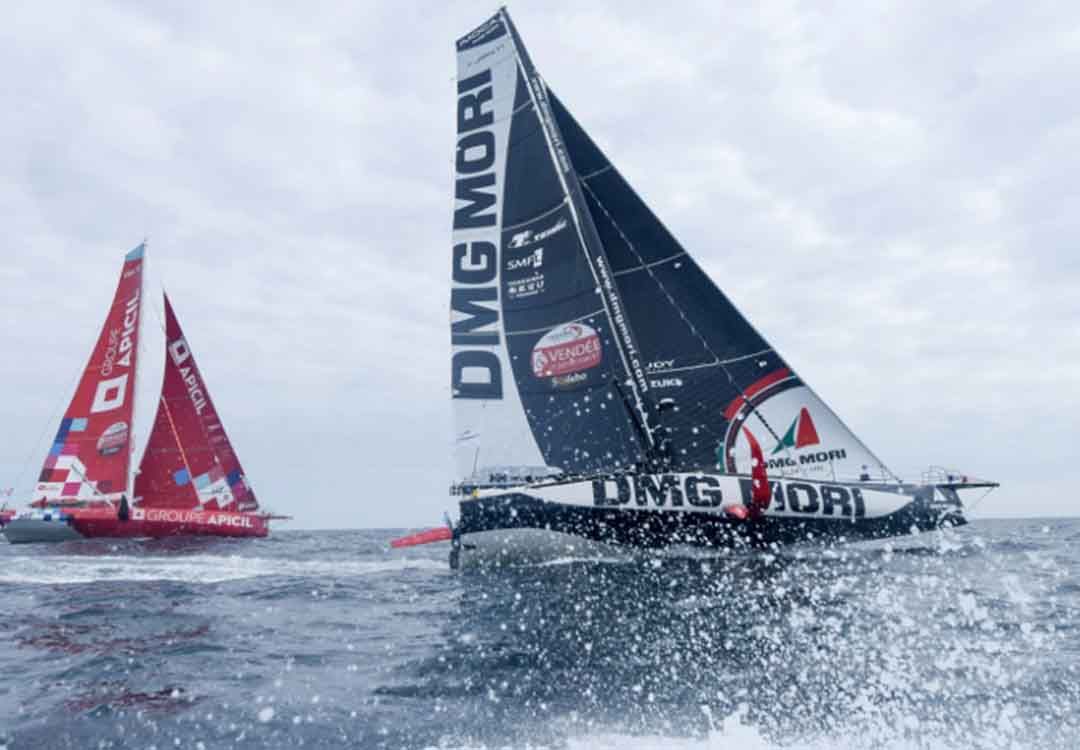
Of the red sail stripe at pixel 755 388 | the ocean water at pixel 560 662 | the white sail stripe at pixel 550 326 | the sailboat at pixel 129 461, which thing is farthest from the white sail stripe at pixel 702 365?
the sailboat at pixel 129 461

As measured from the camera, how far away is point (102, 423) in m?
30.8

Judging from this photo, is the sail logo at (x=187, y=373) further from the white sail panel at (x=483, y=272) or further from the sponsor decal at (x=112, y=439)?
the white sail panel at (x=483, y=272)

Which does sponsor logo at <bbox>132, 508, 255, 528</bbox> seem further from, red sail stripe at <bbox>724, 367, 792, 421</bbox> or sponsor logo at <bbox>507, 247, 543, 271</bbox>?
red sail stripe at <bbox>724, 367, 792, 421</bbox>

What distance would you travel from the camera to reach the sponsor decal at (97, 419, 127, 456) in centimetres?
3047

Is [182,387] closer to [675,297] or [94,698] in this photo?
[675,297]

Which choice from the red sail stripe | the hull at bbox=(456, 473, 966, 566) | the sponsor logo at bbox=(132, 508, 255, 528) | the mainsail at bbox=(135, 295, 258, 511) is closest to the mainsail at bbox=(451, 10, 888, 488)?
the red sail stripe

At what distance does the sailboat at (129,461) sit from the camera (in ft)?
96.2

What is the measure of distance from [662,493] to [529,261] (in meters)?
5.84

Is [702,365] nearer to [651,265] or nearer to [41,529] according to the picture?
[651,265]

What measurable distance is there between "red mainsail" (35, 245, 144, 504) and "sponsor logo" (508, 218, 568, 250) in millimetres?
21619

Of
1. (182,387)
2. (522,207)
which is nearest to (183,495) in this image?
(182,387)

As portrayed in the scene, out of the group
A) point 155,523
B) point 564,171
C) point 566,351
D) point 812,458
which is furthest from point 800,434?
point 155,523

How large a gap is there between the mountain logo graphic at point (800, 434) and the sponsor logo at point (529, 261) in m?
5.85

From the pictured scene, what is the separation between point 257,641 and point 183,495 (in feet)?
89.7
